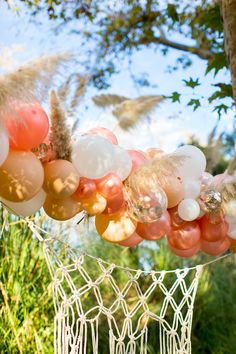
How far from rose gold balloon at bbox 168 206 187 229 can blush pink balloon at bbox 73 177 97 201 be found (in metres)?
0.27

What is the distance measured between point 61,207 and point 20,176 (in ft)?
0.56

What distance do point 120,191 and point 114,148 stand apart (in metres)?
0.09

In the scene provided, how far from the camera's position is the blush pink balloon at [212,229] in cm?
135

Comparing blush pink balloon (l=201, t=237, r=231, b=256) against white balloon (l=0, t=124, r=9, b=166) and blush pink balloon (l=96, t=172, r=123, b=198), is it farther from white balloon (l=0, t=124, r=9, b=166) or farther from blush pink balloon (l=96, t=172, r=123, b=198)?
white balloon (l=0, t=124, r=9, b=166)

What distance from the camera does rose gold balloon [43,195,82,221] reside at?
44.6 inches

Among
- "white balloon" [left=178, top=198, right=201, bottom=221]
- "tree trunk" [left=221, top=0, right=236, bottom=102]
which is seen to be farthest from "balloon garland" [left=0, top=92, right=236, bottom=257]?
"tree trunk" [left=221, top=0, right=236, bottom=102]

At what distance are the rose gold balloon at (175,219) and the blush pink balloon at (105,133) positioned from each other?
22cm

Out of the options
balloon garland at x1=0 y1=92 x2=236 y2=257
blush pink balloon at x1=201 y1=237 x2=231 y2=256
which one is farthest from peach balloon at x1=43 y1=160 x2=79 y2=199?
blush pink balloon at x1=201 y1=237 x2=231 y2=256

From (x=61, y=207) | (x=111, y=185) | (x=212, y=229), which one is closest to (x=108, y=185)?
(x=111, y=185)

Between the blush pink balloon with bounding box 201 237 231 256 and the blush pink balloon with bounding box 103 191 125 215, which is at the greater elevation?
the blush pink balloon with bounding box 103 191 125 215

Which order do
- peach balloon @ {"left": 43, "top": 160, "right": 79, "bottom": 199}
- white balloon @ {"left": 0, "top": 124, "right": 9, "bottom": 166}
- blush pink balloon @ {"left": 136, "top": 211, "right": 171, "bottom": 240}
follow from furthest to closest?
blush pink balloon @ {"left": 136, "top": 211, "right": 171, "bottom": 240}
peach balloon @ {"left": 43, "top": 160, "right": 79, "bottom": 199}
white balloon @ {"left": 0, "top": 124, "right": 9, "bottom": 166}

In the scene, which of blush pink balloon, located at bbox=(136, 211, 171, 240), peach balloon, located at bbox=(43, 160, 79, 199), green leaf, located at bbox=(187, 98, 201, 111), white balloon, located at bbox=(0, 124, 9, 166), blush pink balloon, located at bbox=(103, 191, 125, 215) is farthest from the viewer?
green leaf, located at bbox=(187, 98, 201, 111)

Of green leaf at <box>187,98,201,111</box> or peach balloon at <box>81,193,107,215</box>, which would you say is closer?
peach balloon at <box>81,193,107,215</box>

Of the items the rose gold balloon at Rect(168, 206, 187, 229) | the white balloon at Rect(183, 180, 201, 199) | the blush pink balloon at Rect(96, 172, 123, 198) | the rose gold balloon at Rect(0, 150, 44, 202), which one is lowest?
the rose gold balloon at Rect(168, 206, 187, 229)
